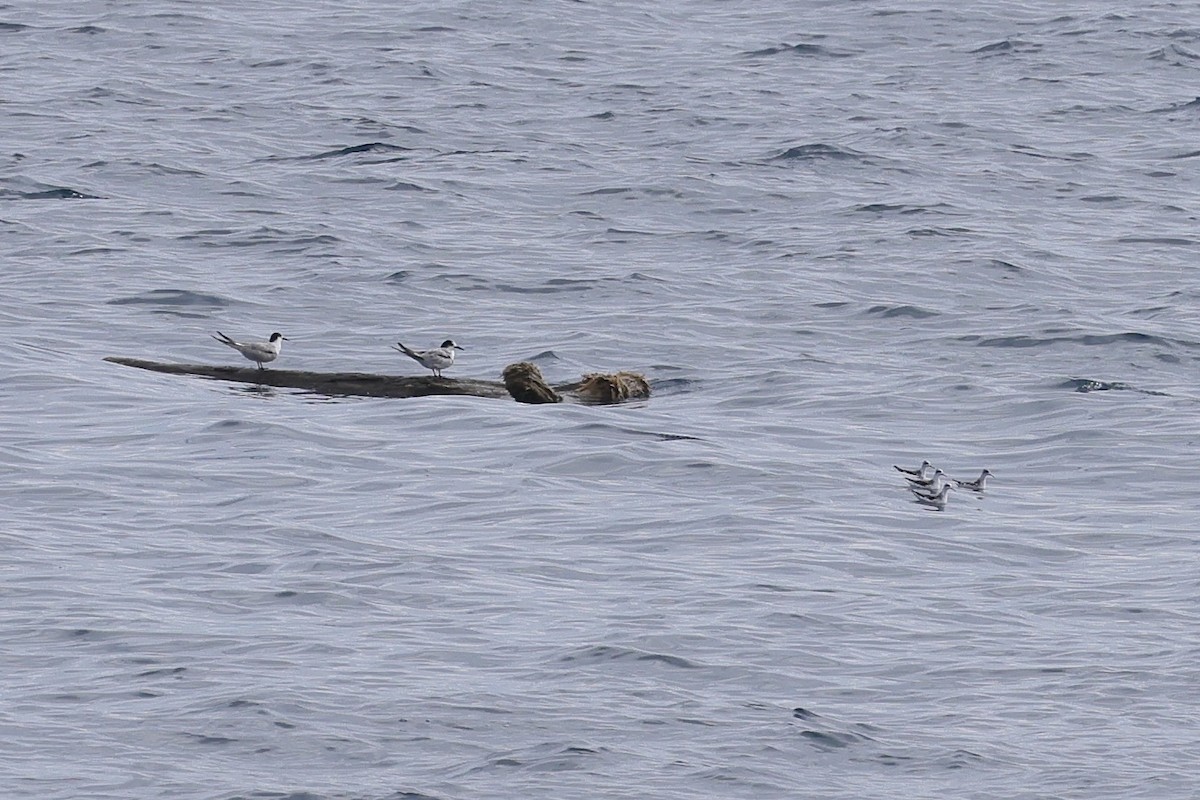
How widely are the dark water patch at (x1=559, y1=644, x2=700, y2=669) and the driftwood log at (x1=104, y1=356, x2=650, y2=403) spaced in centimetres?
633

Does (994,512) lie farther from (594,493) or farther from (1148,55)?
(1148,55)

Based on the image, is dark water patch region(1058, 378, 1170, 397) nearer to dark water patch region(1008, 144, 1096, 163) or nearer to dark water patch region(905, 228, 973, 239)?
dark water patch region(905, 228, 973, 239)

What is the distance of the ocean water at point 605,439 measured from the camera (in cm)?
1095

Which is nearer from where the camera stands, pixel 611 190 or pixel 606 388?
pixel 606 388

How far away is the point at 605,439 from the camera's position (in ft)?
57.3

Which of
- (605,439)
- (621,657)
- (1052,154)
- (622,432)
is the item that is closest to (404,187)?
(1052,154)

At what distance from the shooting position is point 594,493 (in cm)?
1605

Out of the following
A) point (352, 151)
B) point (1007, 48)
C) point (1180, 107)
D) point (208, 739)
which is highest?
point (1007, 48)

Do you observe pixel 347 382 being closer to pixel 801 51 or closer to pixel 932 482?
pixel 932 482

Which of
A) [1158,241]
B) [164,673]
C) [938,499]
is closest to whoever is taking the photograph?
[164,673]

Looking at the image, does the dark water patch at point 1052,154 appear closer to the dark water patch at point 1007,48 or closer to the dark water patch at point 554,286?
the dark water patch at point 1007,48

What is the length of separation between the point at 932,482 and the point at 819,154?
651 inches

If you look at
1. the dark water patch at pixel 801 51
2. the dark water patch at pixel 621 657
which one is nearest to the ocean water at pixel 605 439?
the dark water patch at pixel 621 657

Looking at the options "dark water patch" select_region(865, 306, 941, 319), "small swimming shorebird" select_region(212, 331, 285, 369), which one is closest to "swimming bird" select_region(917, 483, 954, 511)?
"small swimming shorebird" select_region(212, 331, 285, 369)
